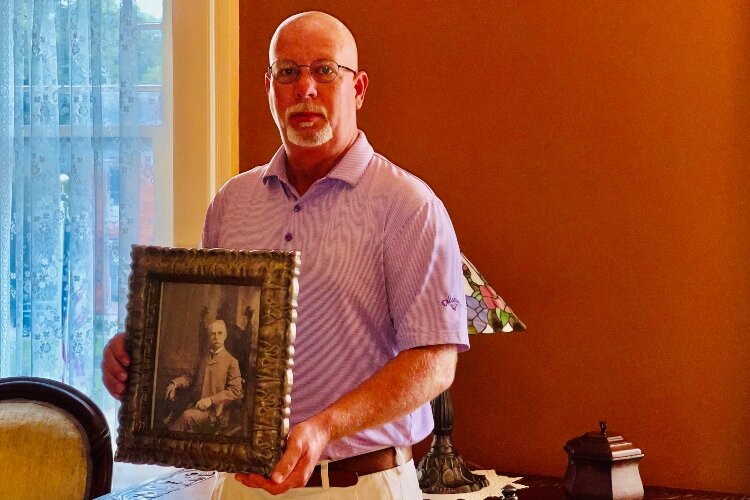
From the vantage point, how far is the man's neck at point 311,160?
187 centimetres

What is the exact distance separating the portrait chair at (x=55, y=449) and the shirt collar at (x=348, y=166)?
3.12 ft

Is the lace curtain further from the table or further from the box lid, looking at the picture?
the box lid

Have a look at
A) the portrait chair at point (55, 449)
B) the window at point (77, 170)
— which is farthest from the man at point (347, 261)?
the window at point (77, 170)

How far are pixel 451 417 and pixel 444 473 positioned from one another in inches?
5.5

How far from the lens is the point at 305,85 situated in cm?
181

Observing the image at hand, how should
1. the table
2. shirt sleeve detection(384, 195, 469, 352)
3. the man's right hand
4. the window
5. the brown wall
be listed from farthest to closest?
the window → the brown wall → the table → shirt sleeve detection(384, 195, 469, 352) → the man's right hand

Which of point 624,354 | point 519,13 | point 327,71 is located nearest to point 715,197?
point 624,354

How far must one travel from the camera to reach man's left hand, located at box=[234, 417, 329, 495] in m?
1.46

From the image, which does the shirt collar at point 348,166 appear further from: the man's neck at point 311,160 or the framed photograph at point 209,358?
the framed photograph at point 209,358

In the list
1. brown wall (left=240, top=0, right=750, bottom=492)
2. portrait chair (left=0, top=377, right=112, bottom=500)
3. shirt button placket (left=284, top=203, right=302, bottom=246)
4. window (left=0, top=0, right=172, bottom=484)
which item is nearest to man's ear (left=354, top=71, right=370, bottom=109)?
shirt button placket (left=284, top=203, right=302, bottom=246)

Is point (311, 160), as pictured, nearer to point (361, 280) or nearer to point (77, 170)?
point (361, 280)

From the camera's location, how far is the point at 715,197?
2582mm

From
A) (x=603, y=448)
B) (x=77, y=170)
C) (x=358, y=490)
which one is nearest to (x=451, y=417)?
(x=603, y=448)

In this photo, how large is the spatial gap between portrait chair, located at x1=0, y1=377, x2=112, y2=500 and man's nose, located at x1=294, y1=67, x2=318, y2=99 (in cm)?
114
